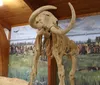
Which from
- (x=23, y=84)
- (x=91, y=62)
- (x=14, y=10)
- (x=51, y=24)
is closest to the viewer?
(x=51, y=24)

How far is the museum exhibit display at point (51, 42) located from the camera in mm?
2387

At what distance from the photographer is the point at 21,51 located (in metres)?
4.68

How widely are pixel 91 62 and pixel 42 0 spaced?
157 centimetres

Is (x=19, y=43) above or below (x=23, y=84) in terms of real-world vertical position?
above

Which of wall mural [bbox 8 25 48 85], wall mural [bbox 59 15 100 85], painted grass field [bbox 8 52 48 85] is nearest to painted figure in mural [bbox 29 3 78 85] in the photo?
wall mural [bbox 59 15 100 85]

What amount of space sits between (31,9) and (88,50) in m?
1.43

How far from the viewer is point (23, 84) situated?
288 centimetres

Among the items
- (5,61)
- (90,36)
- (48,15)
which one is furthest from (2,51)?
(48,15)

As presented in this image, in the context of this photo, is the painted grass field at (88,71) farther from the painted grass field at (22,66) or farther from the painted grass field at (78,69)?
the painted grass field at (22,66)

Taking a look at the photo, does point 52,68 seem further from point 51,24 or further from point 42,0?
point 51,24

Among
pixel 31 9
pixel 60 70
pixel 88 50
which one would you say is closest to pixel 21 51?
pixel 31 9

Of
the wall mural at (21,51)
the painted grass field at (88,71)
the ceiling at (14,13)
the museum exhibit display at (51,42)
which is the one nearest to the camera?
the museum exhibit display at (51,42)

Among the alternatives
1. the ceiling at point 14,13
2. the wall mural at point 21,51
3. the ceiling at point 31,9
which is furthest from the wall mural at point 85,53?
the ceiling at point 14,13

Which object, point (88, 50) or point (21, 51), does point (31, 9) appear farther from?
point (88, 50)
